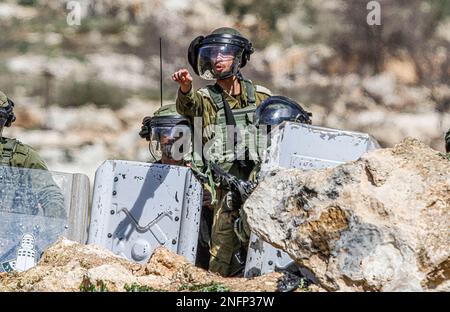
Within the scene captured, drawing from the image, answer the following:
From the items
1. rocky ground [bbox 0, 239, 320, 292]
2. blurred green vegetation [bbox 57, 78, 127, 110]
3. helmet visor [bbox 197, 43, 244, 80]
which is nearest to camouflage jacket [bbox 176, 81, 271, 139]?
helmet visor [bbox 197, 43, 244, 80]

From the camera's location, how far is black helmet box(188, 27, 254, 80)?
9750 millimetres

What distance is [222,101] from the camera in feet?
31.8

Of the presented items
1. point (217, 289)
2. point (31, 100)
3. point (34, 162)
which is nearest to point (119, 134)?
point (31, 100)

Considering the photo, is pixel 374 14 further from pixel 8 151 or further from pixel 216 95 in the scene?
pixel 8 151

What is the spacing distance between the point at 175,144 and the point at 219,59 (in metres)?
0.92

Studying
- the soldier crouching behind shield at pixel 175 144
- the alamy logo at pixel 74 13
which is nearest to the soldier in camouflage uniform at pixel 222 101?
the soldier crouching behind shield at pixel 175 144

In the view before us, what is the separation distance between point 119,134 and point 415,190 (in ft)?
61.3

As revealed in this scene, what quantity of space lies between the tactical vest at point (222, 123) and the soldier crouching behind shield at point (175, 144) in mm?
305

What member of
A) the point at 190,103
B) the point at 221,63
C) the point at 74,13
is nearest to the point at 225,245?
the point at 190,103

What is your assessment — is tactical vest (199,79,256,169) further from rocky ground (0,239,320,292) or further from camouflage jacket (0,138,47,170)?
rocky ground (0,239,320,292)

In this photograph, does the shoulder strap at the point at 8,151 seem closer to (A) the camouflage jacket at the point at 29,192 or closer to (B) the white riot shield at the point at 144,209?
(A) the camouflage jacket at the point at 29,192

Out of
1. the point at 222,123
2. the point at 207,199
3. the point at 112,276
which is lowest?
the point at 112,276

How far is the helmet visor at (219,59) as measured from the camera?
9.74 m

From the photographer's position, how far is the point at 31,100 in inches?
1021
